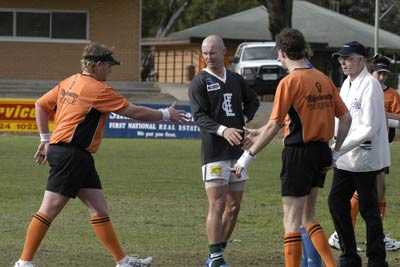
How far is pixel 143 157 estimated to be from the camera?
77.8ft

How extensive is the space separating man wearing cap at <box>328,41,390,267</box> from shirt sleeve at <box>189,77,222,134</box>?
1.21m

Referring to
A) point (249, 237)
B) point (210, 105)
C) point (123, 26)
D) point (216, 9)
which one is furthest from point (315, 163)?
point (216, 9)

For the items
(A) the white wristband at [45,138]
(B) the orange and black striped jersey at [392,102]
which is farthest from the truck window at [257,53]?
(A) the white wristband at [45,138]

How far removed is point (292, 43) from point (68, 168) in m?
2.23

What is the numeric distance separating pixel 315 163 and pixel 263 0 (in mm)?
36468

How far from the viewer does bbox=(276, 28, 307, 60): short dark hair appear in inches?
333

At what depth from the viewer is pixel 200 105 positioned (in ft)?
31.3

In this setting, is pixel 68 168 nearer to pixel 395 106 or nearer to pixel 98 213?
pixel 98 213

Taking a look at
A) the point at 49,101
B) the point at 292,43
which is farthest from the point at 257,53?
the point at 292,43

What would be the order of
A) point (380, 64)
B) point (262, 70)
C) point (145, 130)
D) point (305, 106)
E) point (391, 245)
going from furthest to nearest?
point (262, 70), point (145, 130), point (380, 64), point (391, 245), point (305, 106)

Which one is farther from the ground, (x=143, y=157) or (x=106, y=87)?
(x=106, y=87)

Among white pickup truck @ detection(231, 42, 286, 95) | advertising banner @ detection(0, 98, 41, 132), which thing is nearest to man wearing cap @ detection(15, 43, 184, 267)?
advertising banner @ detection(0, 98, 41, 132)

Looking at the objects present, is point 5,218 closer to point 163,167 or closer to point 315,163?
point 315,163

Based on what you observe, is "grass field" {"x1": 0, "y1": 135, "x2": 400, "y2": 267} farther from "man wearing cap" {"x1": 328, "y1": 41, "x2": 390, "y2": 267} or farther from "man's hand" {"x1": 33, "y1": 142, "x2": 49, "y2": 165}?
"man's hand" {"x1": 33, "y1": 142, "x2": 49, "y2": 165}
